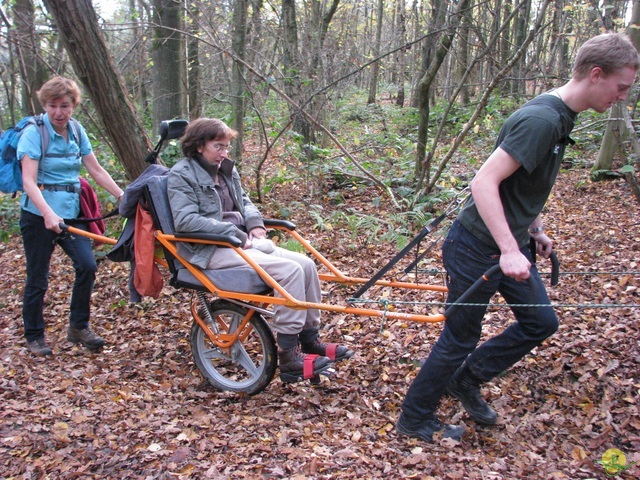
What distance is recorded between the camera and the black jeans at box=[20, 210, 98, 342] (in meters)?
4.44

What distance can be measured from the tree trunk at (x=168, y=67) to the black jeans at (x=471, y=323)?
20.5 feet

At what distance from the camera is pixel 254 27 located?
10.4m

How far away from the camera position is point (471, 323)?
10.2ft

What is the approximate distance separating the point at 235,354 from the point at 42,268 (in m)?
1.88

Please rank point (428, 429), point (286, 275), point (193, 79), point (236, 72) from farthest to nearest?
point (193, 79) < point (236, 72) < point (286, 275) < point (428, 429)

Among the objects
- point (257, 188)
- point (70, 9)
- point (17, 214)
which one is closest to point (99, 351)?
point (70, 9)

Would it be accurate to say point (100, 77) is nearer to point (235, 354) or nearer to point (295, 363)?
point (235, 354)

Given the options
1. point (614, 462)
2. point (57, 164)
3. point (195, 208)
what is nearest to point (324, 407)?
point (195, 208)

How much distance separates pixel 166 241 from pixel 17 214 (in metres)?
5.79

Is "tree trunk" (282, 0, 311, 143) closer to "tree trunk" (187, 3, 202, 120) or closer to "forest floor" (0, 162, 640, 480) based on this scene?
"tree trunk" (187, 3, 202, 120)

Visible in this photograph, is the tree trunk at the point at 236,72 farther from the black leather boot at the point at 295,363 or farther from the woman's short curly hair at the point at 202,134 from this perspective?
the black leather boot at the point at 295,363

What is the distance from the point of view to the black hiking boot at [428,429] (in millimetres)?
3373

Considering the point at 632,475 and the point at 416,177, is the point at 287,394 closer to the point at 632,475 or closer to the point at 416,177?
the point at 632,475

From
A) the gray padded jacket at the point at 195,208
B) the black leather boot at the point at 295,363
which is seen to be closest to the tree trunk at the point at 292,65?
the gray padded jacket at the point at 195,208
